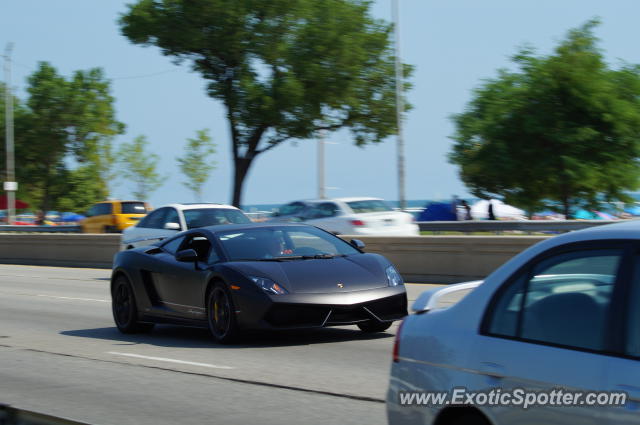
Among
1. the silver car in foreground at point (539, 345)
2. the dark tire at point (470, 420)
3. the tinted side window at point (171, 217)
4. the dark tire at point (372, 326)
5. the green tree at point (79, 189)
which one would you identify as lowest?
the dark tire at point (372, 326)

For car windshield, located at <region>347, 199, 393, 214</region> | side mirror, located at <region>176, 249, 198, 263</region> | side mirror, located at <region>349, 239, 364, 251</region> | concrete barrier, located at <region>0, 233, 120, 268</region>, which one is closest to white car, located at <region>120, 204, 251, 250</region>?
concrete barrier, located at <region>0, 233, 120, 268</region>

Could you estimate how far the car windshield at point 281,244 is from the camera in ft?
34.8

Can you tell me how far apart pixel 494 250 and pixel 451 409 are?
13923mm

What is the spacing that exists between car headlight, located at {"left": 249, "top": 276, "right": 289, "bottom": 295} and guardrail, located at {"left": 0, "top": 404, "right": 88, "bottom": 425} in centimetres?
506

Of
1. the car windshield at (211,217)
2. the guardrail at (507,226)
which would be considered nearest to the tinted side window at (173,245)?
the car windshield at (211,217)

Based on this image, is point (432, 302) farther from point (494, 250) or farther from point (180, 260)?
point (494, 250)

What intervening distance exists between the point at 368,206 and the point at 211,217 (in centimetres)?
821

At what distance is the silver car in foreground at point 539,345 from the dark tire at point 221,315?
18.4 ft

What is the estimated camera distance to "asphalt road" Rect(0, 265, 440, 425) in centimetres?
695

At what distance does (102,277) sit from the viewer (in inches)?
912

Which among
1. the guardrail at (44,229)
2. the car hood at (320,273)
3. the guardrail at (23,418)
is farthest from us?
the guardrail at (44,229)

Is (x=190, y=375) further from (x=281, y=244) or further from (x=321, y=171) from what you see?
(x=321, y=171)

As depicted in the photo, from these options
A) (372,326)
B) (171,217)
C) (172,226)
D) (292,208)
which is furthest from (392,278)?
(292,208)

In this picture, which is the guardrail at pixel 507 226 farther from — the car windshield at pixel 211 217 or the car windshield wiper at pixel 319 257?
the car windshield wiper at pixel 319 257
